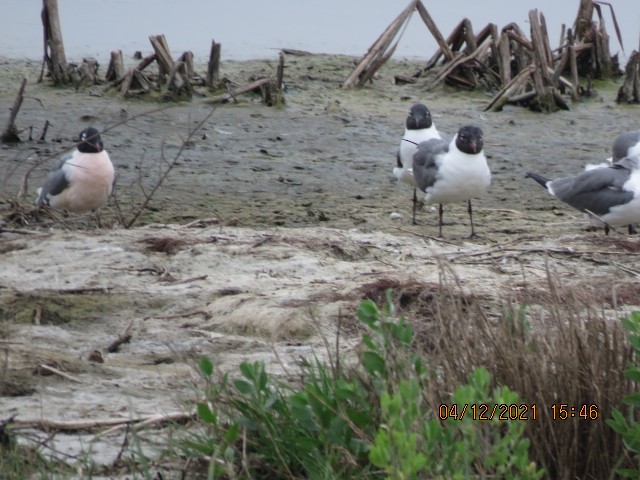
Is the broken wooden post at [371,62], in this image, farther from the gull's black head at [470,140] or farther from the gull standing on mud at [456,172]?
the gull's black head at [470,140]

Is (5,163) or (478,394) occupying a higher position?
(478,394)

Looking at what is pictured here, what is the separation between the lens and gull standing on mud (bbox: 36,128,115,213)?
27.1ft

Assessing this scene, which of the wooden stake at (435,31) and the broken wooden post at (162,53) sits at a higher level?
the wooden stake at (435,31)

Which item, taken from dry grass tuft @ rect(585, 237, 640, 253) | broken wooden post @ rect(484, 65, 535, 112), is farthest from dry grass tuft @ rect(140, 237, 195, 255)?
broken wooden post @ rect(484, 65, 535, 112)

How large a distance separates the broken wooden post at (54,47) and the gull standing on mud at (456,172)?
4764 millimetres

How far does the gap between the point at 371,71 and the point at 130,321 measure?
8.15 m

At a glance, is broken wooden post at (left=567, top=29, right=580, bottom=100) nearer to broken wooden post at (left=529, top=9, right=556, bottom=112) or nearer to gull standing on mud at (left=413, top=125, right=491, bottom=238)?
broken wooden post at (left=529, top=9, right=556, bottom=112)

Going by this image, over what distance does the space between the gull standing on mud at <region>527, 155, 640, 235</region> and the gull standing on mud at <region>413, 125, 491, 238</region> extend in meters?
0.68

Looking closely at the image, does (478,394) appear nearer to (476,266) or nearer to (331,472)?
(331,472)

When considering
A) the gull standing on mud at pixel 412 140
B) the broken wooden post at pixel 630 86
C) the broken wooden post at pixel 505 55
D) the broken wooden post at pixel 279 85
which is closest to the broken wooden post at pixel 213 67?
the broken wooden post at pixel 279 85

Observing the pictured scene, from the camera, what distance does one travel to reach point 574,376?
3.48m

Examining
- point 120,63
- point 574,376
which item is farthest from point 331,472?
point 120,63

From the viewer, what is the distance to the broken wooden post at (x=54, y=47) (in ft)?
39.9

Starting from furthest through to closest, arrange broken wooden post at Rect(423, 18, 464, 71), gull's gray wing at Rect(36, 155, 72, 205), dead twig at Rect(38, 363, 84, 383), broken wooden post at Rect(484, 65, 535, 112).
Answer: broken wooden post at Rect(423, 18, 464, 71) → broken wooden post at Rect(484, 65, 535, 112) → gull's gray wing at Rect(36, 155, 72, 205) → dead twig at Rect(38, 363, 84, 383)
